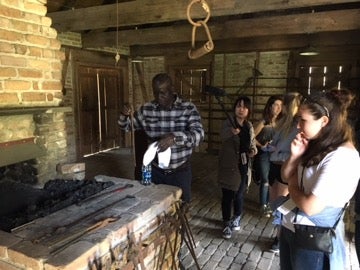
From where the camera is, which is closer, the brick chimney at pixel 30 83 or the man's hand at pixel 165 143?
the brick chimney at pixel 30 83

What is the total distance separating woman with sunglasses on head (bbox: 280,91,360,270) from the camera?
1.38m

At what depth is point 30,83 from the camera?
224 cm

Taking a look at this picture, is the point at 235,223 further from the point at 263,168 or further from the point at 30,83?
the point at 30,83

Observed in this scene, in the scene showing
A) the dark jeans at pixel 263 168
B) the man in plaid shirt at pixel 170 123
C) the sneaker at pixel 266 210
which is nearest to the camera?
the man in plaid shirt at pixel 170 123

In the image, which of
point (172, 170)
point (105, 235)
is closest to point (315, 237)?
point (105, 235)

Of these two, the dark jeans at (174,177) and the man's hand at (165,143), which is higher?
the man's hand at (165,143)

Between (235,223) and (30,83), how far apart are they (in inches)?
97.6

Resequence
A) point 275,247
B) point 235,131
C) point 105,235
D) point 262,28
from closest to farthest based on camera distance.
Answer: point 105,235 < point 275,247 < point 235,131 < point 262,28

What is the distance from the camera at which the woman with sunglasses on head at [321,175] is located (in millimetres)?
1381

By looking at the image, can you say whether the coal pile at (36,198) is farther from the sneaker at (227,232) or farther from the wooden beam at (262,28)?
the wooden beam at (262,28)

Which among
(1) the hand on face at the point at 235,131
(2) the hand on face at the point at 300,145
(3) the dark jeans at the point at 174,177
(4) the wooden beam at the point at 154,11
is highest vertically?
(4) the wooden beam at the point at 154,11

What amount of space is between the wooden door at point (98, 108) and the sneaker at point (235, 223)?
4.53 m

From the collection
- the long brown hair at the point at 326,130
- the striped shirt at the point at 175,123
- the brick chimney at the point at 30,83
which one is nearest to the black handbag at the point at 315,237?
the long brown hair at the point at 326,130

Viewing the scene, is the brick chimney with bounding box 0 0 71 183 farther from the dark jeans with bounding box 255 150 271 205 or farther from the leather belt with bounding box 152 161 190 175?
the dark jeans with bounding box 255 150 271 205
